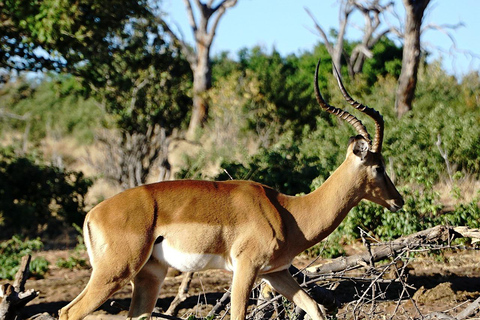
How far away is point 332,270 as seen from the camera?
6.14 m

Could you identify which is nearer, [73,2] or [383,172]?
[383,172]

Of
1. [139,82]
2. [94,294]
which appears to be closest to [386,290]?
[94,294]

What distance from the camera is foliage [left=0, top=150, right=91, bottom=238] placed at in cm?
1328

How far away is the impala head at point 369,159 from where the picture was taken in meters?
5.16

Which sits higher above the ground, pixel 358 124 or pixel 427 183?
pixel 358 124

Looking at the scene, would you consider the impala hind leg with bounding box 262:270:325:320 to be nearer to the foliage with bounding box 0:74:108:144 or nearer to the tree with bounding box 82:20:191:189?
the tree with bounding box 82:20:191:189

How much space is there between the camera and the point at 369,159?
17.2 feet

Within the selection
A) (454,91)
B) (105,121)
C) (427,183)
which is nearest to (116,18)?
(105,121)

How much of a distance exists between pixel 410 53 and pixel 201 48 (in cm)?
1105

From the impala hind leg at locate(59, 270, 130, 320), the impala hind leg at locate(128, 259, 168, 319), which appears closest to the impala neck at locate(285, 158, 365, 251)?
the impala hind leg at locate(128, 259, 168, 319)

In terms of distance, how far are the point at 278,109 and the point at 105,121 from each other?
6975 millimetres

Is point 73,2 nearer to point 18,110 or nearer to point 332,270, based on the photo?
point 332,270

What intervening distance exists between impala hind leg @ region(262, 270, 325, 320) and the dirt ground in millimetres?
1262

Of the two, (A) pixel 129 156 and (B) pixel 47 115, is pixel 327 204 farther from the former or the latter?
(B) pixel 47 115
